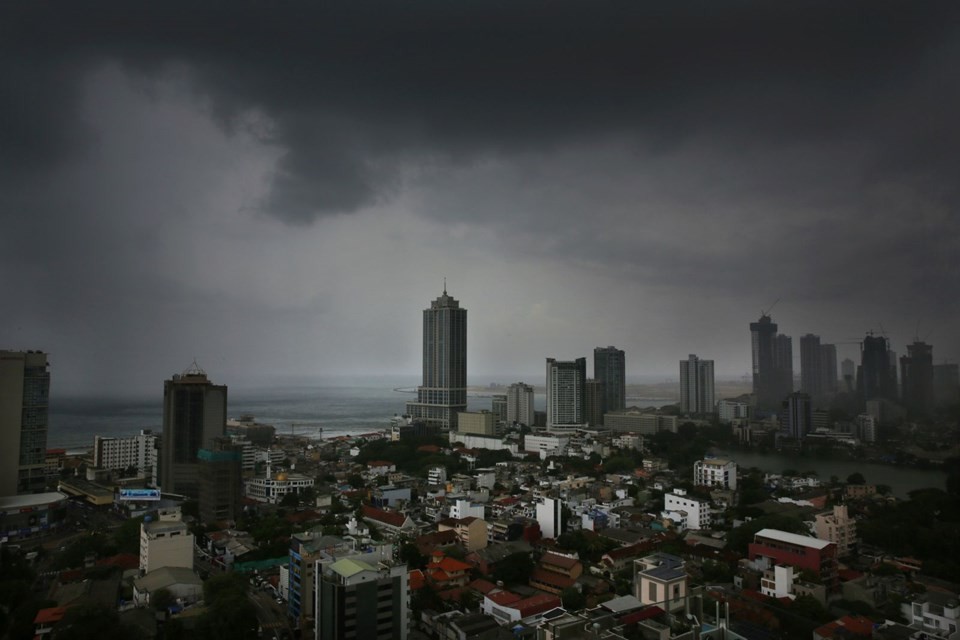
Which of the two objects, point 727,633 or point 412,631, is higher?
point 727,633

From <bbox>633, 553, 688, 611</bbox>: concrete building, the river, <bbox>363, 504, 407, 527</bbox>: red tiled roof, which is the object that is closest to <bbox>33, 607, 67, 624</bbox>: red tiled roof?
<bbox>363, 504, 407, 527</bbox>: red tiled roof

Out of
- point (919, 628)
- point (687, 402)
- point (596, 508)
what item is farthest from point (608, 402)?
point (919, 628)

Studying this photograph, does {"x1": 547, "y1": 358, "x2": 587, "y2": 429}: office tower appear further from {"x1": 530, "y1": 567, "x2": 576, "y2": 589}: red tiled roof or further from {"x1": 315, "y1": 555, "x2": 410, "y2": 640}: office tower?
{"x1": 315, "y1": 555, "x2": 410, "y2": 640}: office tower

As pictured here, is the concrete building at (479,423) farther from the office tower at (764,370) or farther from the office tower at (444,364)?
the office tower at (764,370)

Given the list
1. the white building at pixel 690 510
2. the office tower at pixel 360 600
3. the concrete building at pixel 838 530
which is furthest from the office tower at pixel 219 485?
the concrete building at pixel 838 530

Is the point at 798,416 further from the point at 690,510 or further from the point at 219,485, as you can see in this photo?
the point at 219,485

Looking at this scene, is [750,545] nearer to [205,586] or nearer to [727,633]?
[727,633]
